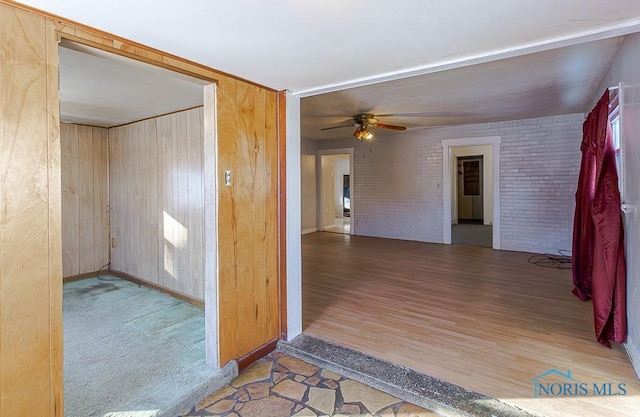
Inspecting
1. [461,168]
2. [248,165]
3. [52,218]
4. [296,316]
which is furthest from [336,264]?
[461,168]

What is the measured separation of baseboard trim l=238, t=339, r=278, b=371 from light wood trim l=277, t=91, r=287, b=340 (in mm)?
103

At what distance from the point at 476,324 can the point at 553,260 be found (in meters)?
3.12

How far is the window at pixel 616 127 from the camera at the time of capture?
7.88 feet

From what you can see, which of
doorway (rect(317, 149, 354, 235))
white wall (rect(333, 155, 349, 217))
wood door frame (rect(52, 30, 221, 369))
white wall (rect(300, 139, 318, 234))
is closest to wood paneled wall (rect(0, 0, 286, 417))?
wood door frame (rect(52, 30, 221, 369))

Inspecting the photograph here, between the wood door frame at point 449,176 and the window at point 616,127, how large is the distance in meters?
3.28

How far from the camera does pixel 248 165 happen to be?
235 centimetres

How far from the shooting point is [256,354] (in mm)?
2447

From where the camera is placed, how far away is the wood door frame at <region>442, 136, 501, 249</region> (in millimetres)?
5898

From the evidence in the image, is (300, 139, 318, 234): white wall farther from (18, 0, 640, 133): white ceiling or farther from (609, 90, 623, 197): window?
(609, 90, 623, 197): window

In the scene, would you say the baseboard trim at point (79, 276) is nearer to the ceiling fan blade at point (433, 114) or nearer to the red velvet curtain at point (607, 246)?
the ceiling fan blade at point (433, 114)

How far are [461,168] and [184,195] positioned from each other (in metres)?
9.32

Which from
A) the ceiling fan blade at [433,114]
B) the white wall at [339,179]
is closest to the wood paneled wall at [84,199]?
the ceiling fan blade at [433,114]

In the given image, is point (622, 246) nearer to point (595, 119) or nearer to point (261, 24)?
point (595, 119)

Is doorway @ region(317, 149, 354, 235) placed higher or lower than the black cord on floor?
higher
